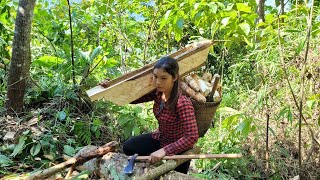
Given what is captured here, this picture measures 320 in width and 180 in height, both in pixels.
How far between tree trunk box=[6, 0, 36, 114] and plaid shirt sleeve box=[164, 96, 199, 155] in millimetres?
2031

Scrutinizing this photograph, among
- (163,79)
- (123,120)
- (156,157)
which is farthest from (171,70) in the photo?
(123,120)

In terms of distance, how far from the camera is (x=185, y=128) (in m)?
2.54

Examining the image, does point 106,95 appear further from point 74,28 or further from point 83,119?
point 74,28

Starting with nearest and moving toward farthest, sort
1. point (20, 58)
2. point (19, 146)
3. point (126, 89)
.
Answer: point (126, 89) < point (19, 146) < point (20, 58)

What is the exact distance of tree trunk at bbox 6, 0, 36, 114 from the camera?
140 inches

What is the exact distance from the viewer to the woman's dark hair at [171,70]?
8.16 ft

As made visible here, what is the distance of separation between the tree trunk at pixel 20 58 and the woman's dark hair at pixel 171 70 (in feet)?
5.95

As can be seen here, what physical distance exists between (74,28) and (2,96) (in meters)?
2.09

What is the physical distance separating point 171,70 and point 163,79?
90 mm

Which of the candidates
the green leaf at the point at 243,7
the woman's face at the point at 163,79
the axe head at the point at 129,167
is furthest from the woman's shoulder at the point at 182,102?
the green leaf at the point at 243,7

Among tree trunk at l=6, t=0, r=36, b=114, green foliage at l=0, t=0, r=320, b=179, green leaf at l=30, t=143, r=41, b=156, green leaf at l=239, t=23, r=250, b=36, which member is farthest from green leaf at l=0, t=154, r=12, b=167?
green leaf at l=239, t=23, r=250, b=36

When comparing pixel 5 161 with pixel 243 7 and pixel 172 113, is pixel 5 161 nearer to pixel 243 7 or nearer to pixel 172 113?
pixel 172 113

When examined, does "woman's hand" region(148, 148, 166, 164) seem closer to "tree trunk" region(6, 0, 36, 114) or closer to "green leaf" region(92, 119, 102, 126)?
"green leaf" region(92, 119, 102, 126)

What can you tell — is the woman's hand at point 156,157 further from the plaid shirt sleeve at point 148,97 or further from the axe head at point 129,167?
the plaid shirt sleeve at point 148,97
